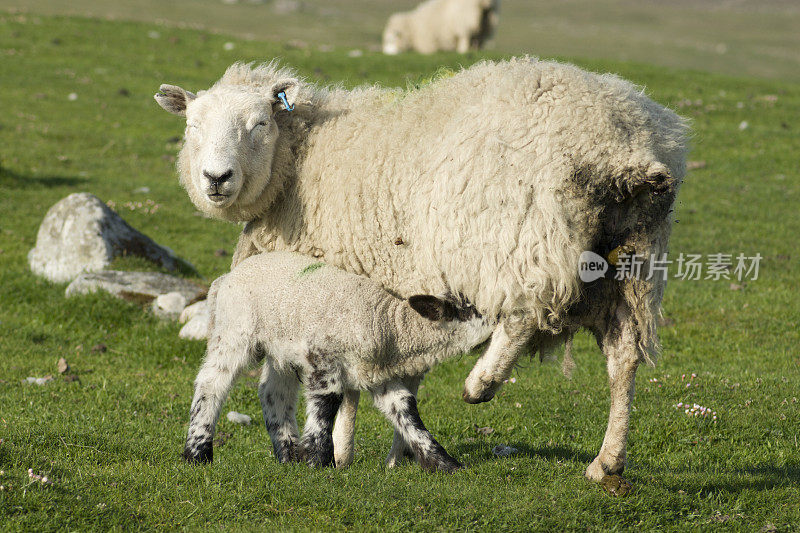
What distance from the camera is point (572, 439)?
7.20 meters

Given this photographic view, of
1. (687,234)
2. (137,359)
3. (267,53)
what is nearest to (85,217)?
(137,359)

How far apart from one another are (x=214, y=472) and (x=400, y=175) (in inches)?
89.3

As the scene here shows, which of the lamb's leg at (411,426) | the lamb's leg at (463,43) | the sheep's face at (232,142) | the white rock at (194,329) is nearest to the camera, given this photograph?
the lamb's leg at (411,426)

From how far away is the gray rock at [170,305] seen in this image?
33.9 feet

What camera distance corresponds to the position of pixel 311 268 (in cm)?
599

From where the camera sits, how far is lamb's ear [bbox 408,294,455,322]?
18.0 ft

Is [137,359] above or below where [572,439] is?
below

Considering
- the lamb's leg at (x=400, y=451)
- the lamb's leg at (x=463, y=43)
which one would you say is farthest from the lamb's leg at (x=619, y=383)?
the lamb's leg at (x=463, y=43)

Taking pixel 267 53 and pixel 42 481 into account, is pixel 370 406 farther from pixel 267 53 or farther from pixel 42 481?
pixel 267 53

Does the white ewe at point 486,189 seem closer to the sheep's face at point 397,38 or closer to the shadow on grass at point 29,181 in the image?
the shadow on grass at point 29,181

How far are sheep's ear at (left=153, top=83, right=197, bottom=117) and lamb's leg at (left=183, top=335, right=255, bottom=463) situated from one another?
6.22ft

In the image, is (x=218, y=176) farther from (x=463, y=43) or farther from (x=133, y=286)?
(x=463, y=43)

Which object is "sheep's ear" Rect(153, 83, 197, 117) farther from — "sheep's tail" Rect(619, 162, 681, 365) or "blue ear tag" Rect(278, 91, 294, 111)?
"sheep's tail" Rect(619, 162, 681, 365)

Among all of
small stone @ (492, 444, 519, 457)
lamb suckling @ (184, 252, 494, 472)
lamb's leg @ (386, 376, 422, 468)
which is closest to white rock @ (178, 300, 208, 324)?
lamb suckling @ (184, 252, 494, 472)
